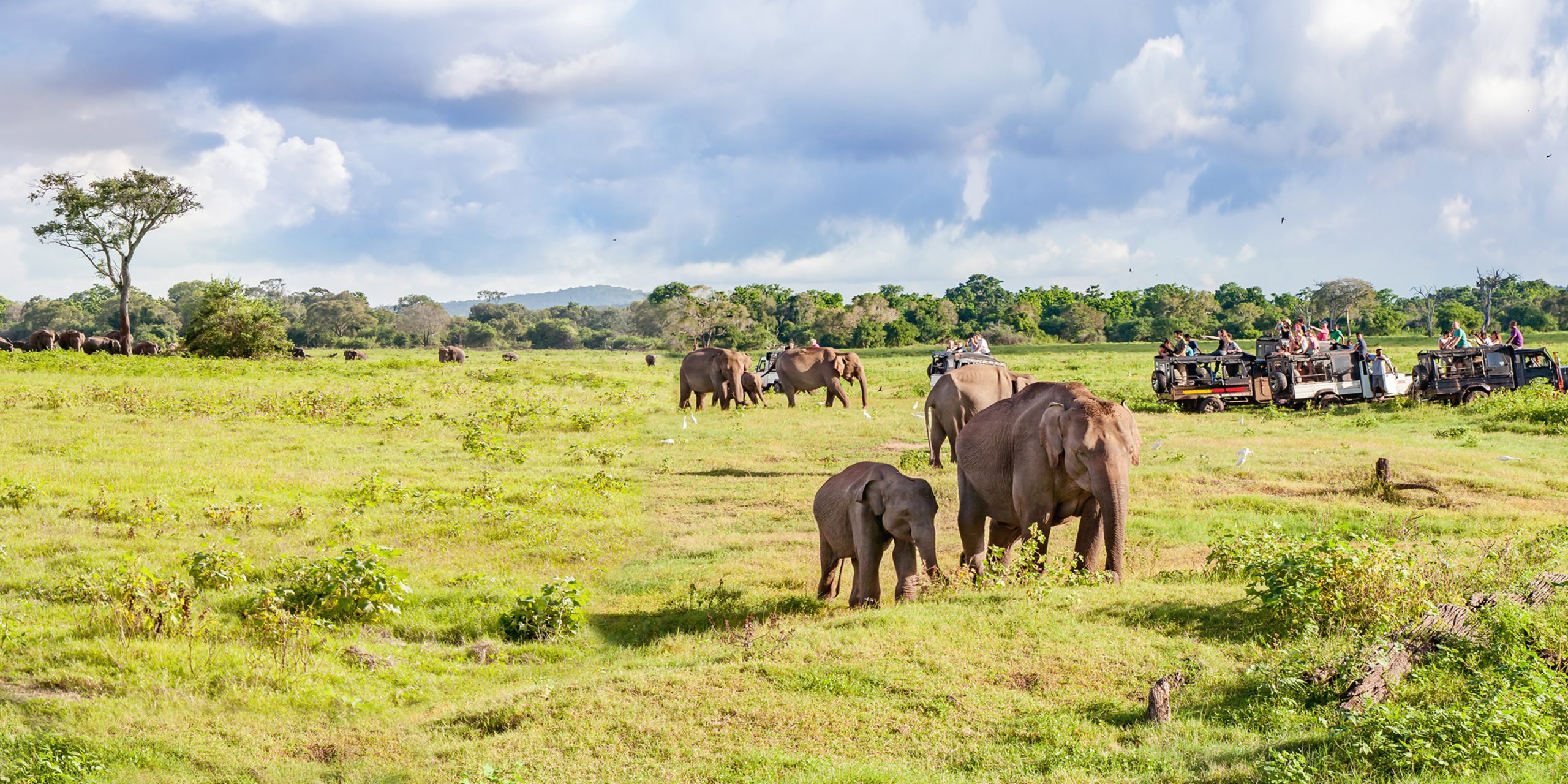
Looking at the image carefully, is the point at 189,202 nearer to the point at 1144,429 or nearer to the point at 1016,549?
the point at 1144,429

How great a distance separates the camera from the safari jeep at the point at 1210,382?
29.1 metres

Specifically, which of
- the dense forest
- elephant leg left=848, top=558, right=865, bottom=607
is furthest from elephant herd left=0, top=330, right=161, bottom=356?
elephant leg left=848, top=558, right=865, bottom=607

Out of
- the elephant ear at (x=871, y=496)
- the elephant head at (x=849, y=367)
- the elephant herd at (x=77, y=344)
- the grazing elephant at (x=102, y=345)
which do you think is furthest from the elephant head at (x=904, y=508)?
the grazing elephant at (x=102, y=345)

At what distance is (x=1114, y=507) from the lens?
10320mm

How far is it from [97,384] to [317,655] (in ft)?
81.5

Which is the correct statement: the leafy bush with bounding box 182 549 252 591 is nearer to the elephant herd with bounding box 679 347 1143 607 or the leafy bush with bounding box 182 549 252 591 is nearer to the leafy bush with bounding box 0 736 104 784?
the leafy bush with bounding box 0 736 104 784

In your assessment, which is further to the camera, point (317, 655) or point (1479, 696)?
point (317, 655)

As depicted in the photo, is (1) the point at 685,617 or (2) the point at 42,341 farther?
(2) the point at 42,341

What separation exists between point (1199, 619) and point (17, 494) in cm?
1425

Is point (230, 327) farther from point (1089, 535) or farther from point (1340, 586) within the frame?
point (1340, 586)

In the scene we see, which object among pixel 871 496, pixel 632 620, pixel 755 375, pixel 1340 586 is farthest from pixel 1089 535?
pixel 755 375

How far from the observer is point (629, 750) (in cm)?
707

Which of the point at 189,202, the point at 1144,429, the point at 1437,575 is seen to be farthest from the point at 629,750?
the point at 189,202

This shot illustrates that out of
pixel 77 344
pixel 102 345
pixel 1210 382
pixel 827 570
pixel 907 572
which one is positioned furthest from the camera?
pixel 102 345
